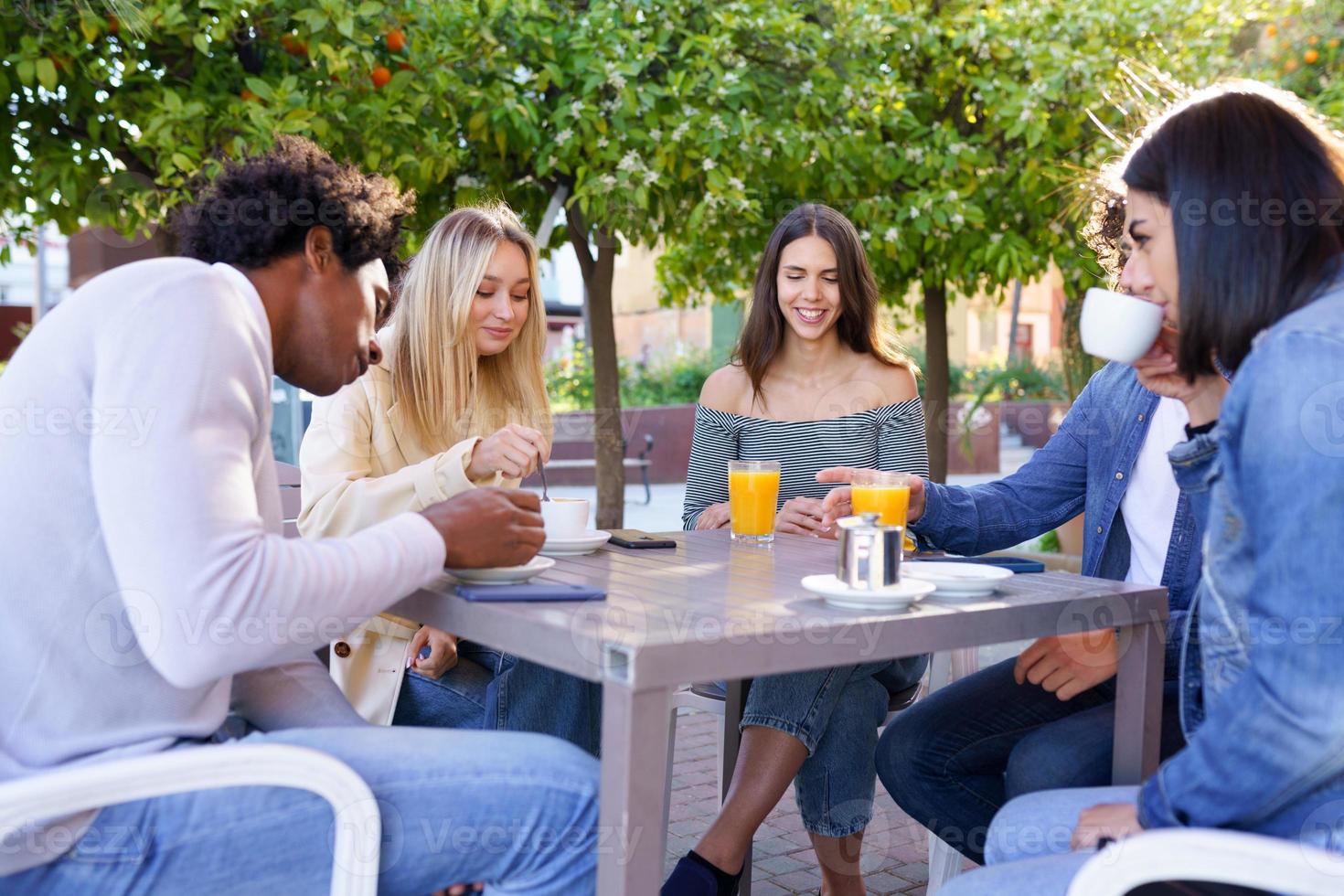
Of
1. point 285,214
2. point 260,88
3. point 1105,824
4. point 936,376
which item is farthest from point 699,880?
point 936,376

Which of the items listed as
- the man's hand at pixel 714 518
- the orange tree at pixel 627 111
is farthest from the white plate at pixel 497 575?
the orange tree at pixel 627 111

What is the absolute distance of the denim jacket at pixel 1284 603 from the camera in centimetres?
118

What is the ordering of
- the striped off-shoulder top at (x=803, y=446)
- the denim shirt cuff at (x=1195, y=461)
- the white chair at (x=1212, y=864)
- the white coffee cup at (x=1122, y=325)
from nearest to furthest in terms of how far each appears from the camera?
1. the white chair at (x=1212, y=864)
2. the denim shirt cuff at (x=1195, y=461)
3. the white coffee cup at (x=1122, y=325)
4. the striped off-shoulder top at (x=803, y=446)

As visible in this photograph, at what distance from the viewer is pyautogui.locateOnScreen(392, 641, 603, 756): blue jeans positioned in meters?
2.35

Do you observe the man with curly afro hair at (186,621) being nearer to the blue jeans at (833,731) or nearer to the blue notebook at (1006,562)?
the blue notebook at (1006,562)

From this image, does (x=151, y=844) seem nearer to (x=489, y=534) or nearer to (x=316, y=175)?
(x=489, y=534)

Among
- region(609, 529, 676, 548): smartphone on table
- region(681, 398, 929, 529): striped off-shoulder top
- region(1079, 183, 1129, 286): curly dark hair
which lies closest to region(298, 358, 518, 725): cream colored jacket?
region(609, 529, 676, 548): smartphone on table

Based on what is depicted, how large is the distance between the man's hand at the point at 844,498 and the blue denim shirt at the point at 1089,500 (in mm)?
17

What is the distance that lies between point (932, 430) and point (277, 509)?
15.8 ft

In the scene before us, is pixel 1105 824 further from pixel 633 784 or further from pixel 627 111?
pixel 627 111

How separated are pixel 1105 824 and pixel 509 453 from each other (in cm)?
119

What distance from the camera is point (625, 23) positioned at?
455cm

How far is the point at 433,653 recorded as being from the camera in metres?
2.36

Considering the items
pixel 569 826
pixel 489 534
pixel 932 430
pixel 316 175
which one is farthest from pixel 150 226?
pixel 932 430
